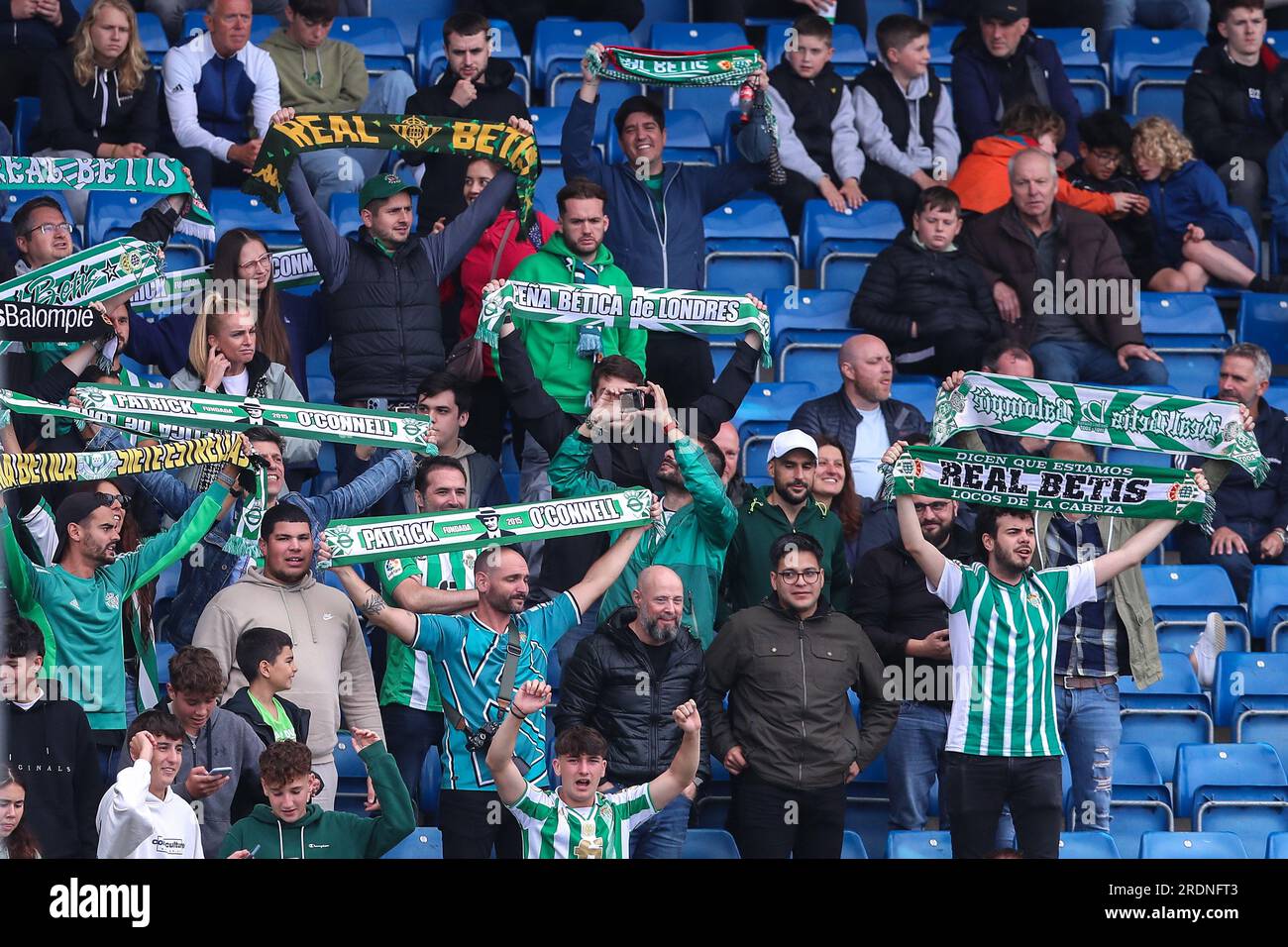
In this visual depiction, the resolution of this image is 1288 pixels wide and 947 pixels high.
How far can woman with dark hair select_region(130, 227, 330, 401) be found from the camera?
9812 millimetres

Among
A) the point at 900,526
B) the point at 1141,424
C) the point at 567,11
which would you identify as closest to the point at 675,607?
the point at 900,526

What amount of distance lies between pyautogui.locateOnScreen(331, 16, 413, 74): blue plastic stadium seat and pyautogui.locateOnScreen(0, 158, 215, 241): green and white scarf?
9.00ft

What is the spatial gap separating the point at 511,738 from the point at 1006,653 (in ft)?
6.37

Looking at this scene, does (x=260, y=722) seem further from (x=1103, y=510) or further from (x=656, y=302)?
(x=1103, y=510)

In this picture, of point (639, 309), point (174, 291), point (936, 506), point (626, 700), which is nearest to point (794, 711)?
point (626, 700)

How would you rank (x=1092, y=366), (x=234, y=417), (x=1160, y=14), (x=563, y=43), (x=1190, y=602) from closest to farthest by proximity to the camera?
(x=234, y=417) < (x=1190, y=602) < (x=1092, y=366) < (x=563, y=43) < (x=1160, y=14)

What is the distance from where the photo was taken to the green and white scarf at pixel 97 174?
9.85m

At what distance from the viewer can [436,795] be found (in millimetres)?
9109

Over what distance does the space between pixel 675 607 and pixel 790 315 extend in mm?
3135

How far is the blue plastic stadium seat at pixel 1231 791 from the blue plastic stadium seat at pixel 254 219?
492 cm

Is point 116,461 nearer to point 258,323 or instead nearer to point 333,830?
point 258,323

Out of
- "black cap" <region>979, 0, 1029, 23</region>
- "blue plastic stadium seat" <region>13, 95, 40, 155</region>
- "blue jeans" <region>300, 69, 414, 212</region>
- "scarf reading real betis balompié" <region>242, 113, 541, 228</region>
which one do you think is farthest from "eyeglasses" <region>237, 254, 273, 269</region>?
"black cap" <region>979, 0, 1029, 23</region>

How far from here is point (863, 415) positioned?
10.1 metres
